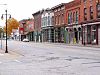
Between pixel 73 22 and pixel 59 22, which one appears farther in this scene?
pixel 59 22

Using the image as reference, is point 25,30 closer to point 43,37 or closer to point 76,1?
point 43,37

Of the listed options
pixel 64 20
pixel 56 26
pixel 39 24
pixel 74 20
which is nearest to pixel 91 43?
pixel 74 20

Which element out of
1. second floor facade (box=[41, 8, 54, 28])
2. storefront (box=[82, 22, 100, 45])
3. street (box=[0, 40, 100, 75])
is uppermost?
second floor facade (box=[41, 8, 54, 28])

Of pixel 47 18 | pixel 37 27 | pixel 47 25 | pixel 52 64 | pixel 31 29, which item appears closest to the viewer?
pixel 52 64

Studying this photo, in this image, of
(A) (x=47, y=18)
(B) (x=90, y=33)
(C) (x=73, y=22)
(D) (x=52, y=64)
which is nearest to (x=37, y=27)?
(A) (x=47, y=18)

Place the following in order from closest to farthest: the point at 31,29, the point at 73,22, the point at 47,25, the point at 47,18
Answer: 1. the point at 73,22
2. the point at 47,25
3. the point at 47,18
4. the point at 31,29

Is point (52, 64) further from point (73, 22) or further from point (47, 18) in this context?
point (47, 18)

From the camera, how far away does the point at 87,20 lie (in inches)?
2665

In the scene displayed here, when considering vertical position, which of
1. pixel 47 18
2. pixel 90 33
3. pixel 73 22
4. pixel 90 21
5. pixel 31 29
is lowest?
pixel 90 33

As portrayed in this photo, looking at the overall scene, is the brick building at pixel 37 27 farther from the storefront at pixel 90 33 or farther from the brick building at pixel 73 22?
the storefront at pixel 90 33

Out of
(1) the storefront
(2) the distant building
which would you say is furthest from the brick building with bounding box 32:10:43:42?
(1) the storefront

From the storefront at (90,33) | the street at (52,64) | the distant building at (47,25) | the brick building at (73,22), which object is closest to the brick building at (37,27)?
the distant building at (47,25)

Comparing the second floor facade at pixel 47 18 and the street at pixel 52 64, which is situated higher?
the second floor facade at pixel 47 18

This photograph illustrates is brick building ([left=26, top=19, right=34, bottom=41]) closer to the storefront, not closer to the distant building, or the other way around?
the distant building
